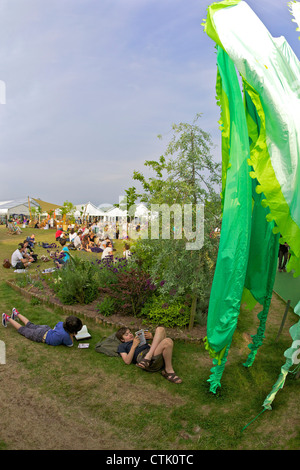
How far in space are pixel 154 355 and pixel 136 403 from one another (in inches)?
29.5

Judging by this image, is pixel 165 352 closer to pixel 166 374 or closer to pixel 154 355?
pixel 154 355

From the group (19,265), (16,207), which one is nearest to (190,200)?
(19,265)

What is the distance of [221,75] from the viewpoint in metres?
3.58

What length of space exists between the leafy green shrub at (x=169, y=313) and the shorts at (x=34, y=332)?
186 centimetres

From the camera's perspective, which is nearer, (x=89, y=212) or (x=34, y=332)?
(x=34, y=332)

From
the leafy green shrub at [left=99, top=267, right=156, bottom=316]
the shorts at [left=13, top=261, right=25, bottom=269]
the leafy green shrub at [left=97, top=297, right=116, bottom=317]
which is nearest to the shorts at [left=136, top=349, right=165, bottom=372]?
the leafy green shrub at [left=99, top=267, right=156, bottom=316]

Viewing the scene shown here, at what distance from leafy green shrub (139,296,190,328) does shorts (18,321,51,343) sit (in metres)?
1.86

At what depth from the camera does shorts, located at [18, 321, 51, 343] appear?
536 centimetres

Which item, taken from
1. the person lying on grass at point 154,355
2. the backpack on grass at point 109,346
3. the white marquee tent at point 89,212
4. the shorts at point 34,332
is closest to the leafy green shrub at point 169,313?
the backpack on grass at point 109,346

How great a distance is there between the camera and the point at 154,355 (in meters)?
4.37

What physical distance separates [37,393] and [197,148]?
4.14 metres

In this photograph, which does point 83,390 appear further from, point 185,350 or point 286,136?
point 286,136

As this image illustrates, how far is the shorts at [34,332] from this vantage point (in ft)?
17.6
